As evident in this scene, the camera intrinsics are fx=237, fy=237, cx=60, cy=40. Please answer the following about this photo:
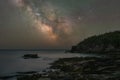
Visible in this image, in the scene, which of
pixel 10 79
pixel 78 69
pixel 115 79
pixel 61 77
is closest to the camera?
pixel 115 79

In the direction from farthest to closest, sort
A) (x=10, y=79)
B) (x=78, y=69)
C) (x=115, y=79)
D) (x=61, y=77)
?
1. (x=78, y=69)
2. (x=10, y=79)
3. (x=61, y=77)
4. (x=115, y=79)

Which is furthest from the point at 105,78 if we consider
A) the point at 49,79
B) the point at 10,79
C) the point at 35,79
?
the point at 10,79

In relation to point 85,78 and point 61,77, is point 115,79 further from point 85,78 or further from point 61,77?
point 61,77

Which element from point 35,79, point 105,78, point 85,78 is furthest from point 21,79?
point 105,78

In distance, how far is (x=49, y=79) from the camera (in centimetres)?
5028

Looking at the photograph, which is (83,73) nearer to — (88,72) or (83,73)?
(83,73)

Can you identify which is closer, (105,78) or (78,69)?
(105,78)

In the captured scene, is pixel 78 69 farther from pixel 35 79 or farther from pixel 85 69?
pixel 35 79

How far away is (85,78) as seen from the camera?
50.8 meters

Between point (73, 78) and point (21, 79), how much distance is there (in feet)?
41.0

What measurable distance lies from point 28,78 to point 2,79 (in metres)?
13.1

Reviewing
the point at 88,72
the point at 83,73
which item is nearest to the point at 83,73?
the point at 83,73

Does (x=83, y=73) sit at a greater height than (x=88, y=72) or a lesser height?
lesser

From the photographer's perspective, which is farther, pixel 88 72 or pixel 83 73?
pixel 88 72
